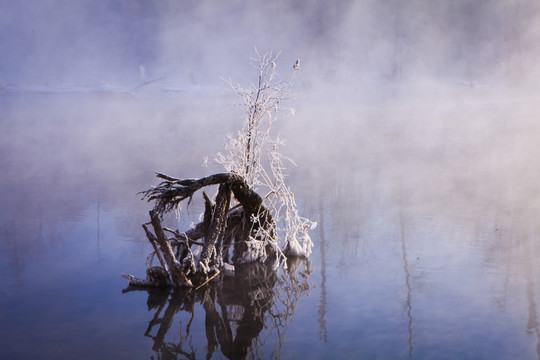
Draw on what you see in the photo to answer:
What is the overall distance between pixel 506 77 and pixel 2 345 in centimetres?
4968

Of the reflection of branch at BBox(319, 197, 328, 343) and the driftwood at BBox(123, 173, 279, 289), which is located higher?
the driftwood at BBox(123, 173, 279, 289)

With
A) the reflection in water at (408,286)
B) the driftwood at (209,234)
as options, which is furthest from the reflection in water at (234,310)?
the reflection in water at (408,286)

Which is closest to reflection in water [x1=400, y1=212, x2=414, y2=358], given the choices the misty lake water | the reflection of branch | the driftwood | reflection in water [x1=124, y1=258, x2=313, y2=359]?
the misty lake water

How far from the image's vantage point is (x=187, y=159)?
92.9 feet

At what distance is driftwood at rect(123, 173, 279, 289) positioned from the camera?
332 inches

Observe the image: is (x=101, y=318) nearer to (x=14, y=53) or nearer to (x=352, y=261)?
(x=352, y=261)

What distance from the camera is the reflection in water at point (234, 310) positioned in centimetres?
746

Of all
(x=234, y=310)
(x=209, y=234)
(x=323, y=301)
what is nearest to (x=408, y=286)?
(x=323, y=301)

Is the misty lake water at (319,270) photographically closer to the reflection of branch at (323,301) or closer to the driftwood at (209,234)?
the reflection of branch at (323,301)

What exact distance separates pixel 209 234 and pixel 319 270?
2.56 m

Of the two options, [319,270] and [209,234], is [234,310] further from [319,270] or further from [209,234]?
[319,270]

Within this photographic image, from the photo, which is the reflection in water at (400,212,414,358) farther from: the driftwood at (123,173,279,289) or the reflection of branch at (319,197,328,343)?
the driftwood at (123,173,279,289)

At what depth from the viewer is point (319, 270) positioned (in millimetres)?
10391

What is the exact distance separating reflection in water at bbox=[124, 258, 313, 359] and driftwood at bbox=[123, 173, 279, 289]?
229 mm
